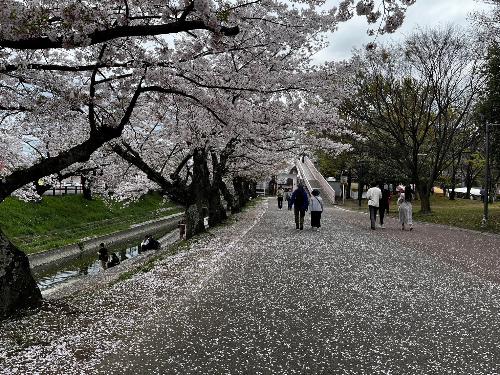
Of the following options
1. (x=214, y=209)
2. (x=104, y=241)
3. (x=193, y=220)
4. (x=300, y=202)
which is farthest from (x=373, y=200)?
(x=104, y=241)

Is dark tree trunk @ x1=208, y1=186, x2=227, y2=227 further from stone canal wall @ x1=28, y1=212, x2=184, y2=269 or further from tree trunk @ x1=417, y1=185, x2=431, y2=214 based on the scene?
tree trunk @ x1=417, y1=185, x2=431, y2=214

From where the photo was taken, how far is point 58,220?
31516 mm

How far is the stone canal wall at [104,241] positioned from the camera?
21422 mm

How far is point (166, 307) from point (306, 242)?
9.00 m

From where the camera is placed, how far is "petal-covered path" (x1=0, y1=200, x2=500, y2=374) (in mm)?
4969

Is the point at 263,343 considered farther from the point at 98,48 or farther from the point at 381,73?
the point at 381,73

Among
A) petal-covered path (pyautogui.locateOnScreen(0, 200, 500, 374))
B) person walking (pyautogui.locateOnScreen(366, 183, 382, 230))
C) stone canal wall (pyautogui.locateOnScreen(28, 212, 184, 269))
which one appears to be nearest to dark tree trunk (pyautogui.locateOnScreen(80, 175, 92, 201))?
stone canal wall (pyautogui.locateOnScreen(28, 212, 184, 269))

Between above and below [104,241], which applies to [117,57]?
above

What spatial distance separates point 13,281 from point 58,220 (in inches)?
1009

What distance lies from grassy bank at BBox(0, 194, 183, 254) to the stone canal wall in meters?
0.49

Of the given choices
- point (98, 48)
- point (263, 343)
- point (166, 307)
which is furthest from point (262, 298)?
point (98, 48)

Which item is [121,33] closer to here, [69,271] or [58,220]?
[69,271]

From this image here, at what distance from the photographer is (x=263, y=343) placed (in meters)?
5.54

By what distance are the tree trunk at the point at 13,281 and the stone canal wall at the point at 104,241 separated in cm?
1333
